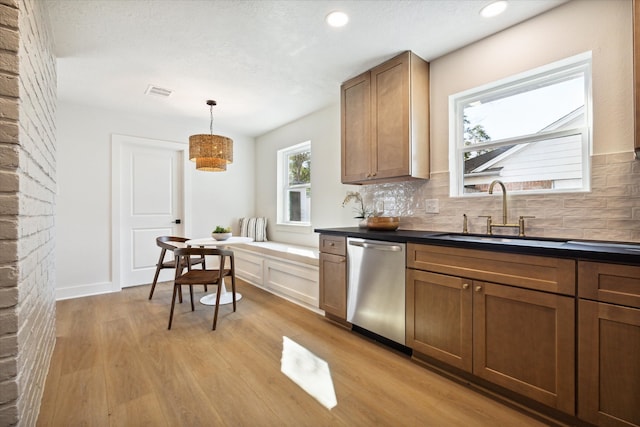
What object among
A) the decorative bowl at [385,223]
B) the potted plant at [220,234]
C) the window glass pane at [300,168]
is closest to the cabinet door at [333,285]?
the decorative bowl at [385,223]

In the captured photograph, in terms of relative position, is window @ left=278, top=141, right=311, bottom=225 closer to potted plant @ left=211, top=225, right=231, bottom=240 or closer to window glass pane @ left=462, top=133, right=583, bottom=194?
potted plant @ left=211, top=225, right=231, bottom=240

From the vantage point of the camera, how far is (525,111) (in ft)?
7.36

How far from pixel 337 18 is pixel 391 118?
915 mm

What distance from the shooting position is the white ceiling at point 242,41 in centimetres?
202

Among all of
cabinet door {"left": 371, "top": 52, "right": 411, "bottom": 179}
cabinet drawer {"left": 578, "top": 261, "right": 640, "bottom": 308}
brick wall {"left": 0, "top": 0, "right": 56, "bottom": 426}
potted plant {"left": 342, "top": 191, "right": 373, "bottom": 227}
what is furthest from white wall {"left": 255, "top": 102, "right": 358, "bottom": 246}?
brick wall {"left": 0, "top": 0, "right": 56, "bottom": 426}

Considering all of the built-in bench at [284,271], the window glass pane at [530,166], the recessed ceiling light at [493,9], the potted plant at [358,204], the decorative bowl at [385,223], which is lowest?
the built-in bench at [284,271]

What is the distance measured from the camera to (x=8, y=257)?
1.16m

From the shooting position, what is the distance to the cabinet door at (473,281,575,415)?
1.45 m

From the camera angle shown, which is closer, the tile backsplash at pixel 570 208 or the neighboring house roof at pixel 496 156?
the tile backsplash at pixel 570 208

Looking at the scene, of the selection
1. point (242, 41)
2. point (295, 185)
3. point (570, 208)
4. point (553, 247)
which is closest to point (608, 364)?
point (553, 247)

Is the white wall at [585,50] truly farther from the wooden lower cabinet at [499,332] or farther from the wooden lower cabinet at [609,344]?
the wooden lower cabinet at [499,332]

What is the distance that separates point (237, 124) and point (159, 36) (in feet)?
7.52

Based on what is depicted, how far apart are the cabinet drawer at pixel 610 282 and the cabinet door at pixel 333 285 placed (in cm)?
162

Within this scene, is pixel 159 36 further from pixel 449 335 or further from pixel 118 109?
pixel 449 335
